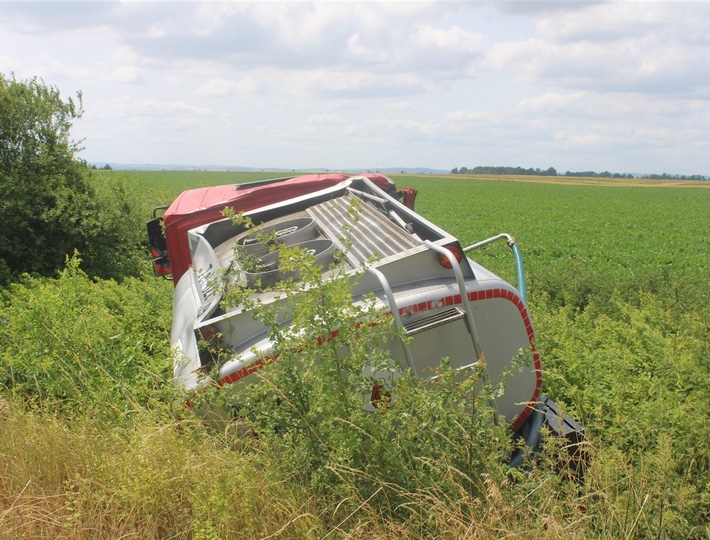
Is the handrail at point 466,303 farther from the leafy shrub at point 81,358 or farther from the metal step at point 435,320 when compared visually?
the leafy shrub at point 81,358

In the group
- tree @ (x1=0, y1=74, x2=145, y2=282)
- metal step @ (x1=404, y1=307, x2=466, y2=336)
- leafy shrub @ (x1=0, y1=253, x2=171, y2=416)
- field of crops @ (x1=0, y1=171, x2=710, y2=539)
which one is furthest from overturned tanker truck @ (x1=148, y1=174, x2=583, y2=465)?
tree @ (x1=0, y1=74, x2=145, y2=282)

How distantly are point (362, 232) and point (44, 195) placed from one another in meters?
9.13

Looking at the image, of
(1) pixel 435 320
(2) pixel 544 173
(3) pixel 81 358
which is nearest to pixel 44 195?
(3) pixel 81 358

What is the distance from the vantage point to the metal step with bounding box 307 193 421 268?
4.42 metres

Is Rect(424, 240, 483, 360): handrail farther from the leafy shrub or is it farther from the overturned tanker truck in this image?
the leafy shrub

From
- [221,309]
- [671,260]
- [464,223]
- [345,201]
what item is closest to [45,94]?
[345,201]

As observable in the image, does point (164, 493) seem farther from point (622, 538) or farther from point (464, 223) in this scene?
point (464, 223)

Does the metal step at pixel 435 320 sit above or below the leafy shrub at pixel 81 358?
above

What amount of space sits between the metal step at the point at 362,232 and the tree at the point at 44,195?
7688 mm

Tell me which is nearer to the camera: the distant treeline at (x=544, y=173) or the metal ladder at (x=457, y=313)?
the metal ladder at (x=457, y=313)

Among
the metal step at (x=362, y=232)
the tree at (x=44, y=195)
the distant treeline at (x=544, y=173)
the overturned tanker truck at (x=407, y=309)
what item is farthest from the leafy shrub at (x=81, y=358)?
the distant treeline at (x=544, y=173)

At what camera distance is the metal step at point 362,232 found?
442 cm

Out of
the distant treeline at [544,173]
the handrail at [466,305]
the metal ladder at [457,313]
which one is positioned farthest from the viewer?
Result: the distant treeline at [544,173]

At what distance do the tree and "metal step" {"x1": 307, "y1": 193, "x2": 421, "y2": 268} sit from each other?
7.69m
